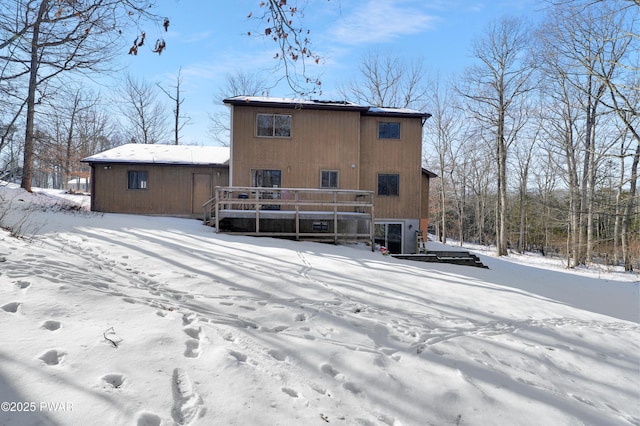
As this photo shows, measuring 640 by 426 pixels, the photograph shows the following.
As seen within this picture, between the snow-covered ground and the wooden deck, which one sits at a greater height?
the wooden deck

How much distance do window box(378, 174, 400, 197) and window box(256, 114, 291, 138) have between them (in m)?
4.61

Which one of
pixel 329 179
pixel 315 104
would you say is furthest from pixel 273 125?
pixel 329 179

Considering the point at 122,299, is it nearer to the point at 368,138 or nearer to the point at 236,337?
the point at 236,337

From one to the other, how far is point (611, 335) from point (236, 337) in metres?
5.41

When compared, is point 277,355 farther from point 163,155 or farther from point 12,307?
point 163,155

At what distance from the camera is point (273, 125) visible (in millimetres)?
14758

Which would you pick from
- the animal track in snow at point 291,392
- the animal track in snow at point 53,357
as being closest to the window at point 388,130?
the animal track in snow at point 291,392

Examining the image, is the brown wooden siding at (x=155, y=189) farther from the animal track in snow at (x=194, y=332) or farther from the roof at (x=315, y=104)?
the animal track in snow at (x=194, y=332)

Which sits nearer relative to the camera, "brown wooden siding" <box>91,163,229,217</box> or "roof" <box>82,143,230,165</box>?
"roof" <box>82,143,230,165</box>

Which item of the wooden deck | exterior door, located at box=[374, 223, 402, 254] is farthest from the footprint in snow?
exterior door, located at box=[374, 223, 402, 254]

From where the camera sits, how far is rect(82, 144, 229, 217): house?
17688 mm

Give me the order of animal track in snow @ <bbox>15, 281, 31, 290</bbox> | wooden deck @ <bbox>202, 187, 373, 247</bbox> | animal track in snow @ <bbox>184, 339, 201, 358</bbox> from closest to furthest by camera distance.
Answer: animal track in snow @ <bbox>184, 339, 201, 358</bbox>
animal track in snow @ <bbox>15, 281, 31, 290</bbox>
wooden deck @ <bbox>202, 187, 373, 247</bbox>

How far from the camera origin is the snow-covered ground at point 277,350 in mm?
2271

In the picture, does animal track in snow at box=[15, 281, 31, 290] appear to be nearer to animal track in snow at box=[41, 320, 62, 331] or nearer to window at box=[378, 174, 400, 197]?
animal track in snow at box=[41, 320, 62, 331]
